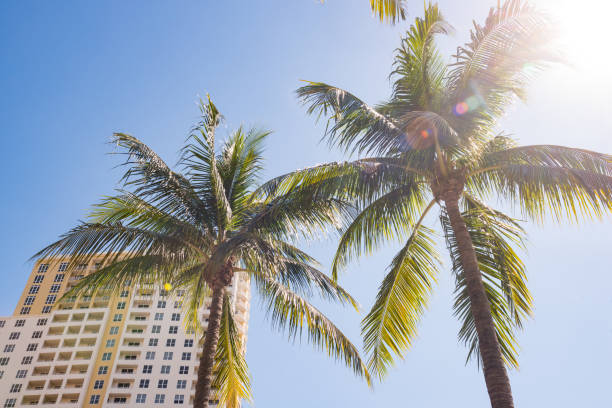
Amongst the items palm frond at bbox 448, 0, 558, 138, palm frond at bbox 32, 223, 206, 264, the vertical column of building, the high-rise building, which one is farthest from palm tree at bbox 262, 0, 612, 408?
the vertical column of building

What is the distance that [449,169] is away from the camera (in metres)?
8.34

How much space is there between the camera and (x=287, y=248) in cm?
Result: 1211

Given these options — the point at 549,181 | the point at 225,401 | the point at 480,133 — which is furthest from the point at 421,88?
the point at 225,401

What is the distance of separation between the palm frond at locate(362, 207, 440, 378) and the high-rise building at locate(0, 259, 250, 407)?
59.7 meters

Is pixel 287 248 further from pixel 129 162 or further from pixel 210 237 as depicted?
pixel 129 162

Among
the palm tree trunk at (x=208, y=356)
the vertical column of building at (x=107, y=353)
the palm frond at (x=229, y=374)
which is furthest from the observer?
the vertical column of building at (x=107, y=353)

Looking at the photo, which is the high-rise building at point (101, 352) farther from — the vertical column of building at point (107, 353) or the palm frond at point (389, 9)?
the palm frond at point (389, 9)

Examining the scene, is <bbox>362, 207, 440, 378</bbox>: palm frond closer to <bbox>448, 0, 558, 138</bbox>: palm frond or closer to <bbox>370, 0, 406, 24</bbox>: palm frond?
<bbox>448, 0, 558, 138</bbox>: palm frond

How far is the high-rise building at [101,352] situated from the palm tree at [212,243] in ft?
186

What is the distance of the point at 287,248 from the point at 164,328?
68061 mm

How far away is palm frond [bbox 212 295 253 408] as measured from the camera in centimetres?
1140

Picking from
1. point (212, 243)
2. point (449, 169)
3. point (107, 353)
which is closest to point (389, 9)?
point (449, 169)

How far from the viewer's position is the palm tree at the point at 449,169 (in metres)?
7.71

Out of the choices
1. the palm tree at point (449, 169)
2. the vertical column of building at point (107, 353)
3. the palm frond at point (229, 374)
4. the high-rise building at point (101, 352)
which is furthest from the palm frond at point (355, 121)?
the vertical column of building at point (107, 353)
